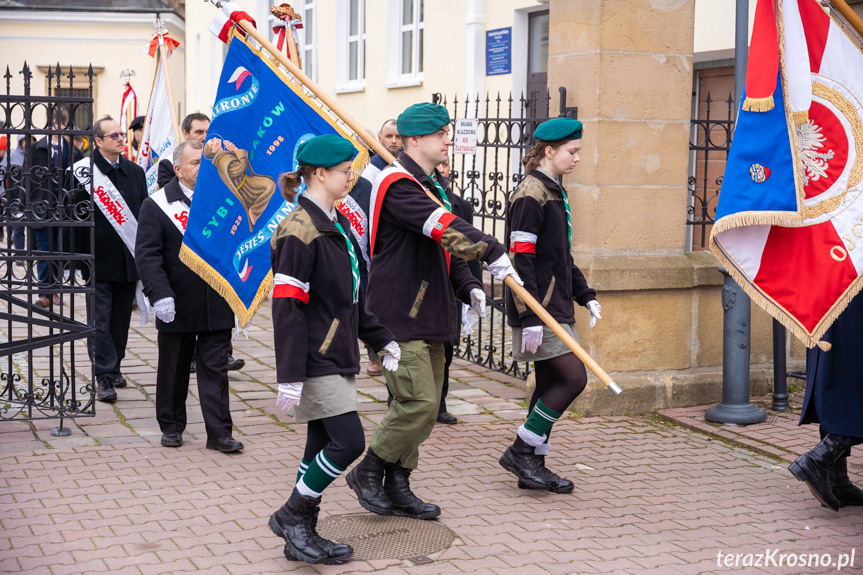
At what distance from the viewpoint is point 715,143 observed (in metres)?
8.52

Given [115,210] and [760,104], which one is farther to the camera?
[115,210]

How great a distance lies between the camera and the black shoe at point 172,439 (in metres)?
6.48

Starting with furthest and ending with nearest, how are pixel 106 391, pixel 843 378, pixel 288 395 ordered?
pixel 106 391 → pixel 843 378 → pixel 288 395

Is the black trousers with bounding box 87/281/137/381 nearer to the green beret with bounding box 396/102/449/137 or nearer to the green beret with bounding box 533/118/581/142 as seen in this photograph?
the green beret with bounding box 396/102/449/137

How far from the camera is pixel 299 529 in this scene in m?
4.54

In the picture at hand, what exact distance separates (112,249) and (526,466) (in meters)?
3.89

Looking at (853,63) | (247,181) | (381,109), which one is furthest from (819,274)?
(381,109)

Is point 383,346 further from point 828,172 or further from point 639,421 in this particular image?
point 639,421

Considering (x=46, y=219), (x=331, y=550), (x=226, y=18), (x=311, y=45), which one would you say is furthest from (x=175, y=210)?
(x=311, y=45)

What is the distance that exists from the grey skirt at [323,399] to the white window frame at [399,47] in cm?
1235

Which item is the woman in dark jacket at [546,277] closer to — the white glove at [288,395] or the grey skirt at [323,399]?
the grey skirt at [323,399]

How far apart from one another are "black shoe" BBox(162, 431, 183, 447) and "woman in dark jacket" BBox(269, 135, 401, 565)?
6.70ft

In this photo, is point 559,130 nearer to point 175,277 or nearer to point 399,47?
point 175,277

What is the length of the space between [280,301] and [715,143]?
5213 mm
